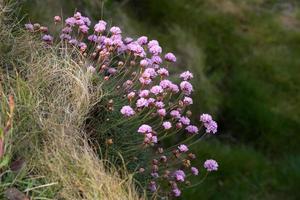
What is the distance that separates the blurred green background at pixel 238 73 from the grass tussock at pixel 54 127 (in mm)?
1809

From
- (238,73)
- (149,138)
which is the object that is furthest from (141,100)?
(238,73)

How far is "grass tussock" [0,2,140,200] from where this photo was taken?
264 cm

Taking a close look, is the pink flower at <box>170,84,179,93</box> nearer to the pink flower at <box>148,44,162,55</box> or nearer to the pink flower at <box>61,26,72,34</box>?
the pink flower at <box>148,44,162,55</box>

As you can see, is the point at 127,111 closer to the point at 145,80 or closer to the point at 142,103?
the point at 142,103

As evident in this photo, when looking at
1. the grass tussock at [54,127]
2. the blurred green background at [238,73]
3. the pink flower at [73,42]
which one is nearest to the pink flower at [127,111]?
the grass tussock at [54,127]

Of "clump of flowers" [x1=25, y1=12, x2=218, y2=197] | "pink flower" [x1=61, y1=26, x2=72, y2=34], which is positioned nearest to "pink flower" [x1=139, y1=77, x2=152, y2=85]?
"clump of flowers" [x1=25, y1=12, x2=218, y2=197]

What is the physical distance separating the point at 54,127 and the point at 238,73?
4197 mm

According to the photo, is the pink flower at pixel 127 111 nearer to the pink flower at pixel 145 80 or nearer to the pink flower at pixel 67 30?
the pink flower at pixel 145 80

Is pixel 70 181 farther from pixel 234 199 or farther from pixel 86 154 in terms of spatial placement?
pixel 234 199

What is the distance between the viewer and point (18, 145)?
2699 millimetres

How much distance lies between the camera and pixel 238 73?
22.2 ft

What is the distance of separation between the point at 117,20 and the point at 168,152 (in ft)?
8.10

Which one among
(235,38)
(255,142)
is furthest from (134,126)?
(235,38)

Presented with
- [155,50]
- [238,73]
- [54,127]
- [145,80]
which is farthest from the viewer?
[238,73]
